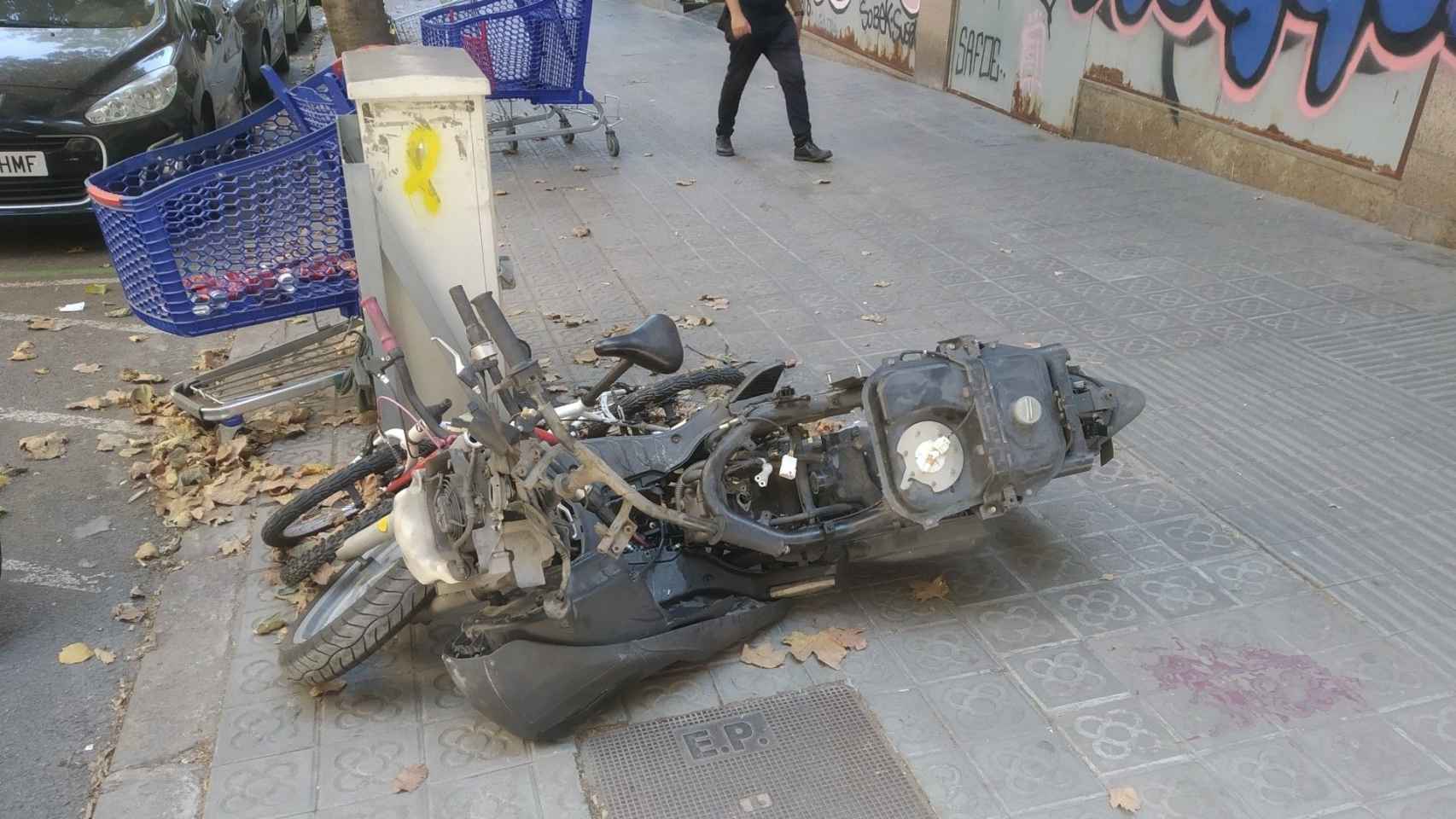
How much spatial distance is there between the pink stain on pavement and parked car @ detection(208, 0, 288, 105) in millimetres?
8894

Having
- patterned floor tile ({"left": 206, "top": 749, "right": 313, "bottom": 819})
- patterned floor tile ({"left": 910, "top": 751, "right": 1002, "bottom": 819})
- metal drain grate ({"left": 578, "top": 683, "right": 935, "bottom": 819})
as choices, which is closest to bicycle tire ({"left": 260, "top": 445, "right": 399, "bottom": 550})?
patterned floor tile ({"left": 206, "top": 749, "right": 313, "bottom": 819})

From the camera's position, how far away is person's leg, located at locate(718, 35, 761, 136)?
827 cm

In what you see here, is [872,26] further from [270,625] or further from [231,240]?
[270,625]

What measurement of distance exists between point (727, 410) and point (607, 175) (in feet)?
17.7

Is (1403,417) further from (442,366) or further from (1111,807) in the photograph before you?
(442,366)

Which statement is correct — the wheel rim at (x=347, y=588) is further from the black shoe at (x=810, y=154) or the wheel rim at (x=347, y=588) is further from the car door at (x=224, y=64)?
the black shoe at (x=810, y=154)

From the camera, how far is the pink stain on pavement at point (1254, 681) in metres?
2.96

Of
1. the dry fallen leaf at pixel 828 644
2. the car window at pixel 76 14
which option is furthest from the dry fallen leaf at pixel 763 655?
the car window at pixel 76 14

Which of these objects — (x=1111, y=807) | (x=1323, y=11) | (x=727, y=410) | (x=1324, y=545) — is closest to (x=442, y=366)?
(x=727, y=410)

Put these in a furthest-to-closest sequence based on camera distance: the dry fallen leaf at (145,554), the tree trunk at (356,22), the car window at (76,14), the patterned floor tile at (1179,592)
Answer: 1. the car window at (76,14)
2. the tree trunk at (356,22)
3. the dry fallen leaf at (145,554)
4. the patterned floor tile at (1179,592)

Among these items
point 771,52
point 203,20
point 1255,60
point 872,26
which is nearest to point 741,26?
point 771,52

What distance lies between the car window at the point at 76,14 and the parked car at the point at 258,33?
1484mm

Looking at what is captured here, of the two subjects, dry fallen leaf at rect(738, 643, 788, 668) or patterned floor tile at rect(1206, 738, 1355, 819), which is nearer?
patterned floor tile at rect(1206, 738, 1355, 819)

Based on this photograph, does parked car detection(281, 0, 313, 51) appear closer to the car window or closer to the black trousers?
the car window
